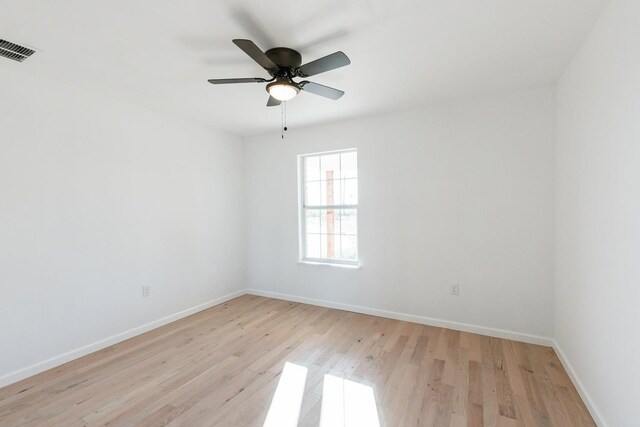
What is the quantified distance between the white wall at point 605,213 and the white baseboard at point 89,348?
3973 millimetres

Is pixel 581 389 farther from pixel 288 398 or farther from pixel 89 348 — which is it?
pixel 89 348

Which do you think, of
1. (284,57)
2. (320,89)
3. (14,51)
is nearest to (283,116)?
(320,89)

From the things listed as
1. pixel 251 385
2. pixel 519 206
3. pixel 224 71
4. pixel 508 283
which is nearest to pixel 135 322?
pixel 251 385

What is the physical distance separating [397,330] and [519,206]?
1818mm

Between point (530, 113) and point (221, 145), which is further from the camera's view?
point (221, 145)

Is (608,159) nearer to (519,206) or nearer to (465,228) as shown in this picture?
(519,206)

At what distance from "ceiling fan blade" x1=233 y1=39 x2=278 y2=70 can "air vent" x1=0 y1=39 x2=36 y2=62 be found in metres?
1.71

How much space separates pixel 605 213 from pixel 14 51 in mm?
4110

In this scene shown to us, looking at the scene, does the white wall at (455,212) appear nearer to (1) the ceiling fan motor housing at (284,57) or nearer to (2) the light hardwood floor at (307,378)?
(2) the light hardwood floor at (307,378)

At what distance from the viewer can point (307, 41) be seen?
6.55 feet

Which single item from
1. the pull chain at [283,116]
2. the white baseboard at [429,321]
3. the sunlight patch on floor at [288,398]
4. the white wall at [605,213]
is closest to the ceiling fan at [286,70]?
the pull chain at [283,116]

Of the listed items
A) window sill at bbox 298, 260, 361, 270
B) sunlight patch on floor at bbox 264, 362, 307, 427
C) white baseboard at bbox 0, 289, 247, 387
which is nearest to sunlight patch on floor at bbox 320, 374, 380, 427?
sunlight patch on floor at bbox 264, 362, 307, 427

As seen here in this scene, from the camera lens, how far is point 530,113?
2834 millimetres

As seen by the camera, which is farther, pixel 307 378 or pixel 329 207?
pixel 329 207
